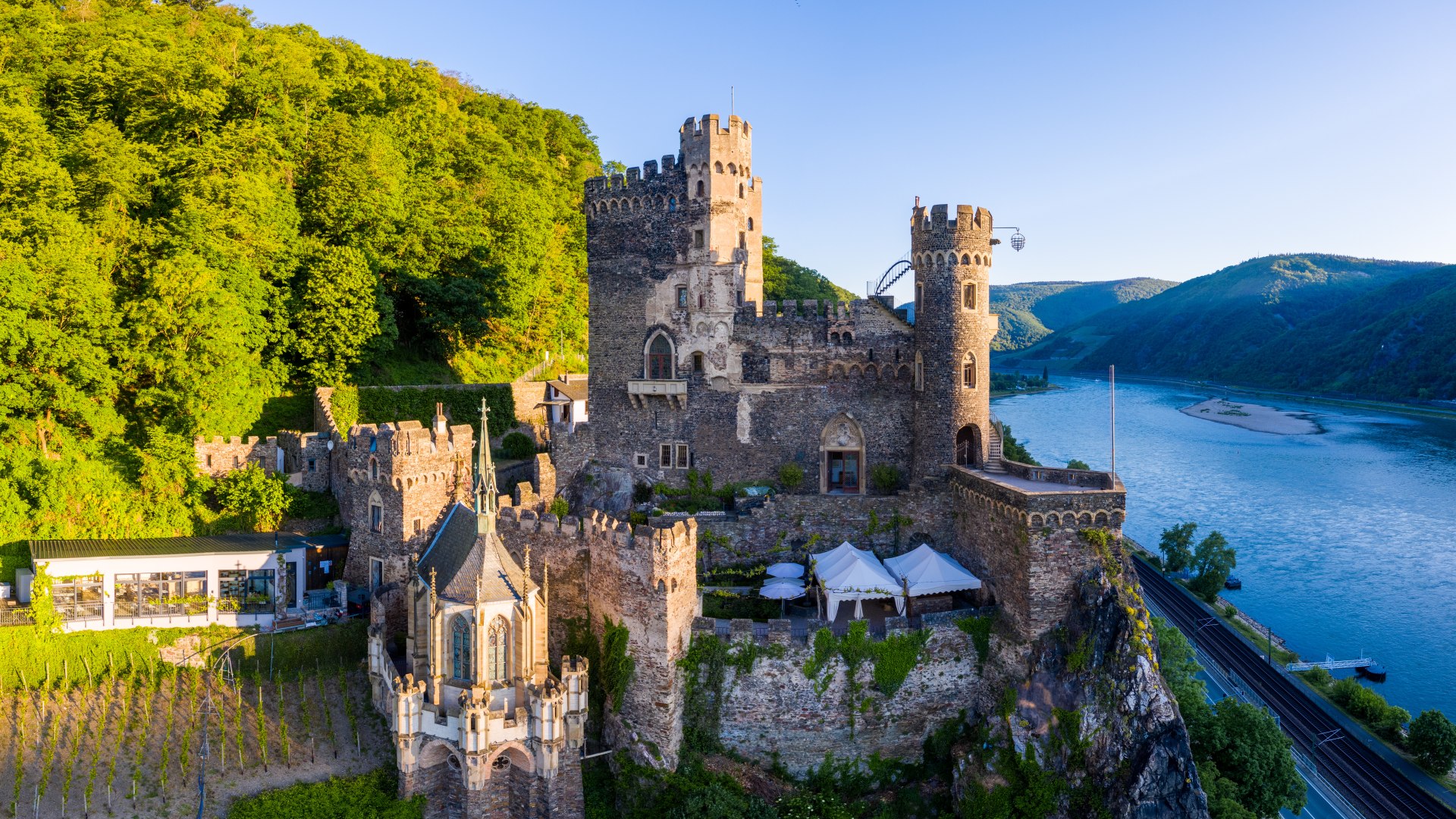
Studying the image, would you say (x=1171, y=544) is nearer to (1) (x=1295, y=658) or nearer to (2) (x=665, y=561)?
(1) (x=1295, y=658)

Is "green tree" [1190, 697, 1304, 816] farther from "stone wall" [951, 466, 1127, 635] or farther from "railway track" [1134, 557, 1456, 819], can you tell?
"stone wall" [951, 466, 1127, 635]

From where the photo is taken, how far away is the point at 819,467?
106 feet

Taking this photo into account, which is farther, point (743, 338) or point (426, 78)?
point (426, 78)

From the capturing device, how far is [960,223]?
98.5ft

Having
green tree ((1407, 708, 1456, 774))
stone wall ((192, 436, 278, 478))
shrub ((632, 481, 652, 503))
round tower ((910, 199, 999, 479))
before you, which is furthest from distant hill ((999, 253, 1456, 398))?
stone wall ((192, 436, 278, 478))

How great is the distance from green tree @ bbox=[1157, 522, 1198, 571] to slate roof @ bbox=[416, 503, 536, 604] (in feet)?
145

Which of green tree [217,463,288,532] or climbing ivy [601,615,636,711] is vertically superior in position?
green tree [217,463,288,532]

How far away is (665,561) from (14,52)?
1466 inches

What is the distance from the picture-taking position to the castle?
21281 mm

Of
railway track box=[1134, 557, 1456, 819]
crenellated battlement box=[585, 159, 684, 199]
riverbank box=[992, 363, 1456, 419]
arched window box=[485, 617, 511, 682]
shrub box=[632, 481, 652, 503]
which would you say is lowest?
railway track box=[1134, 557, 1456, 819]

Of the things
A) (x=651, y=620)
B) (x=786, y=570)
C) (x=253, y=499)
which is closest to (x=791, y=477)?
(x=786, y=570)

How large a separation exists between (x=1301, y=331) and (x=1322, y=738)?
12464 centimetres

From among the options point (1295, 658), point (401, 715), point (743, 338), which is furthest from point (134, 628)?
point (1295, 658)

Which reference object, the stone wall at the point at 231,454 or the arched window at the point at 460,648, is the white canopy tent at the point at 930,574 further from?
the stone wall at the point at 231,454
